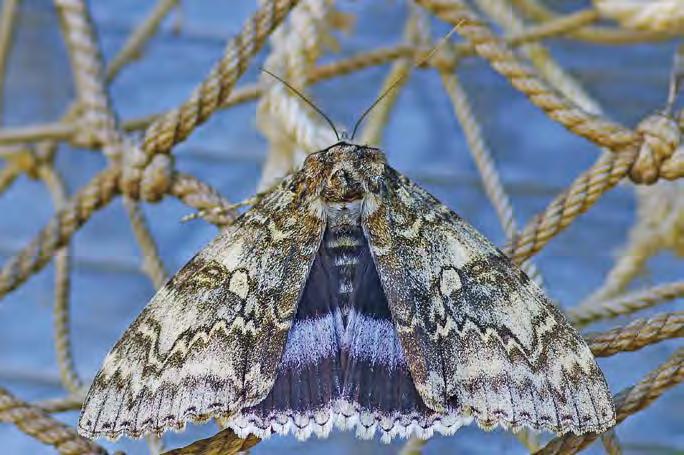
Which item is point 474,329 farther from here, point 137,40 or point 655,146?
point 137,40

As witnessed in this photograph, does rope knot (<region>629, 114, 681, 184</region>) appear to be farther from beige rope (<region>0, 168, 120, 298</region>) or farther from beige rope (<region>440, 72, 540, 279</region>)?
beige rope (<region>0, 168, 120, 298</region>)

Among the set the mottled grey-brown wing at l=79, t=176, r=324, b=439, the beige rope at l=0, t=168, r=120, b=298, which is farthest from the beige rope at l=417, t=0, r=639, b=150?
the beige rope at l=0, t=168, r=120, b=298

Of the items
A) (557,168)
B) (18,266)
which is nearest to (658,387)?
(18,266)

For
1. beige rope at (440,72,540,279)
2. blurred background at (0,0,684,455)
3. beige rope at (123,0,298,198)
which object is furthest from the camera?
blurred background at (0,0,684,455)

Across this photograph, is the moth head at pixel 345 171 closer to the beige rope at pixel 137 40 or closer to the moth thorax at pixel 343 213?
the moth thorax at pixel 343 213

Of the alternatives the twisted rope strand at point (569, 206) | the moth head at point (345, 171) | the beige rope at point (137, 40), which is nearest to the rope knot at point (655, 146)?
the twisted rope strand at point (569, 206)

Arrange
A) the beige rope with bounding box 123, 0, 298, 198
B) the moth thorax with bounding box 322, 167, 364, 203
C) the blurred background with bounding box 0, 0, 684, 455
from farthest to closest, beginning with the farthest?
the blurred background with bounding box 0, 0, 684, 455 → the beige rope with bounding box 123, 0, 298, 198 → the moth thorax with bounding box 322, 167, 364, 203

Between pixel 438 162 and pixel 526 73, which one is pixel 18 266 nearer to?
pixel 526 73
